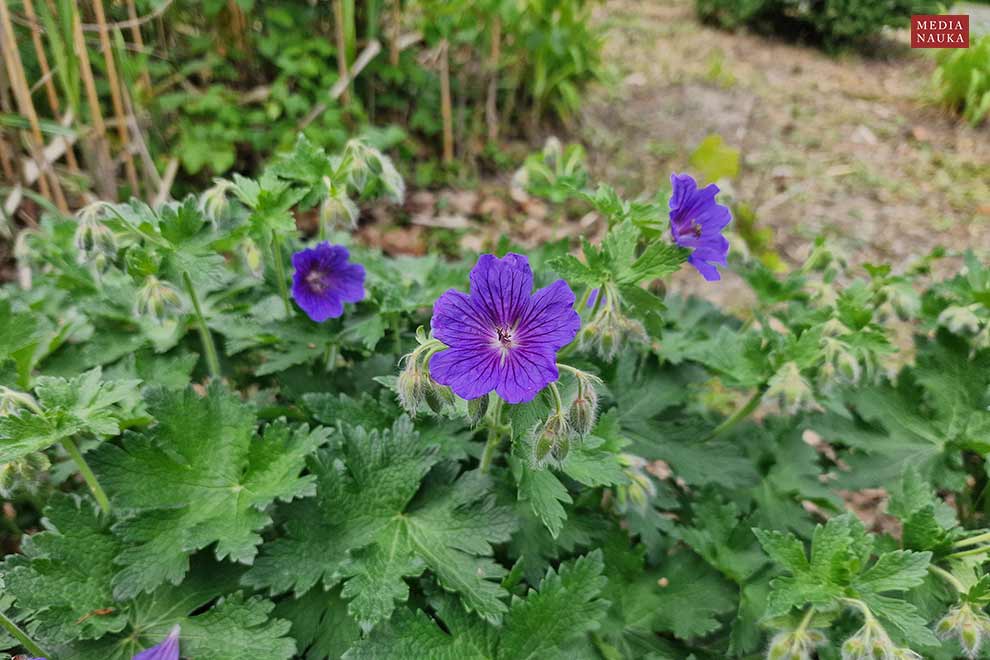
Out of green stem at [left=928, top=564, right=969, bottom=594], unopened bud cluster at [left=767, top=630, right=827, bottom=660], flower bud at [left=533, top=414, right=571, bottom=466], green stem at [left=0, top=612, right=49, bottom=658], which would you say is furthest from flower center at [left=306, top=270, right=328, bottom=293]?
green stem at [left=928, top=564, right=969, bottom=594]

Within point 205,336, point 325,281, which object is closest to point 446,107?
point 325,281

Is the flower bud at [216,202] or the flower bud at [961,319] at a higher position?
the flower bud at [216,202]

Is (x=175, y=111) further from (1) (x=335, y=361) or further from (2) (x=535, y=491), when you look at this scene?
(2) (x=535, y=491)

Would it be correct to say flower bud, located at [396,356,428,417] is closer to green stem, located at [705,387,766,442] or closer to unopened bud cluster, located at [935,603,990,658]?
green stem, located at [705,387,766,442]

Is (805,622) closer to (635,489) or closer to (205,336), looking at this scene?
(635,489)

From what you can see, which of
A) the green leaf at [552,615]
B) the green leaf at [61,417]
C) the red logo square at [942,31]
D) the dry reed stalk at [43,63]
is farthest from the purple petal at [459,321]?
the red logo square at [942,31]

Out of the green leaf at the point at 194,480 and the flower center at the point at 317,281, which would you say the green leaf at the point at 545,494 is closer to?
the green leaf at the point at 194,480

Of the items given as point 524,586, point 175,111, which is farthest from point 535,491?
point 175,111
